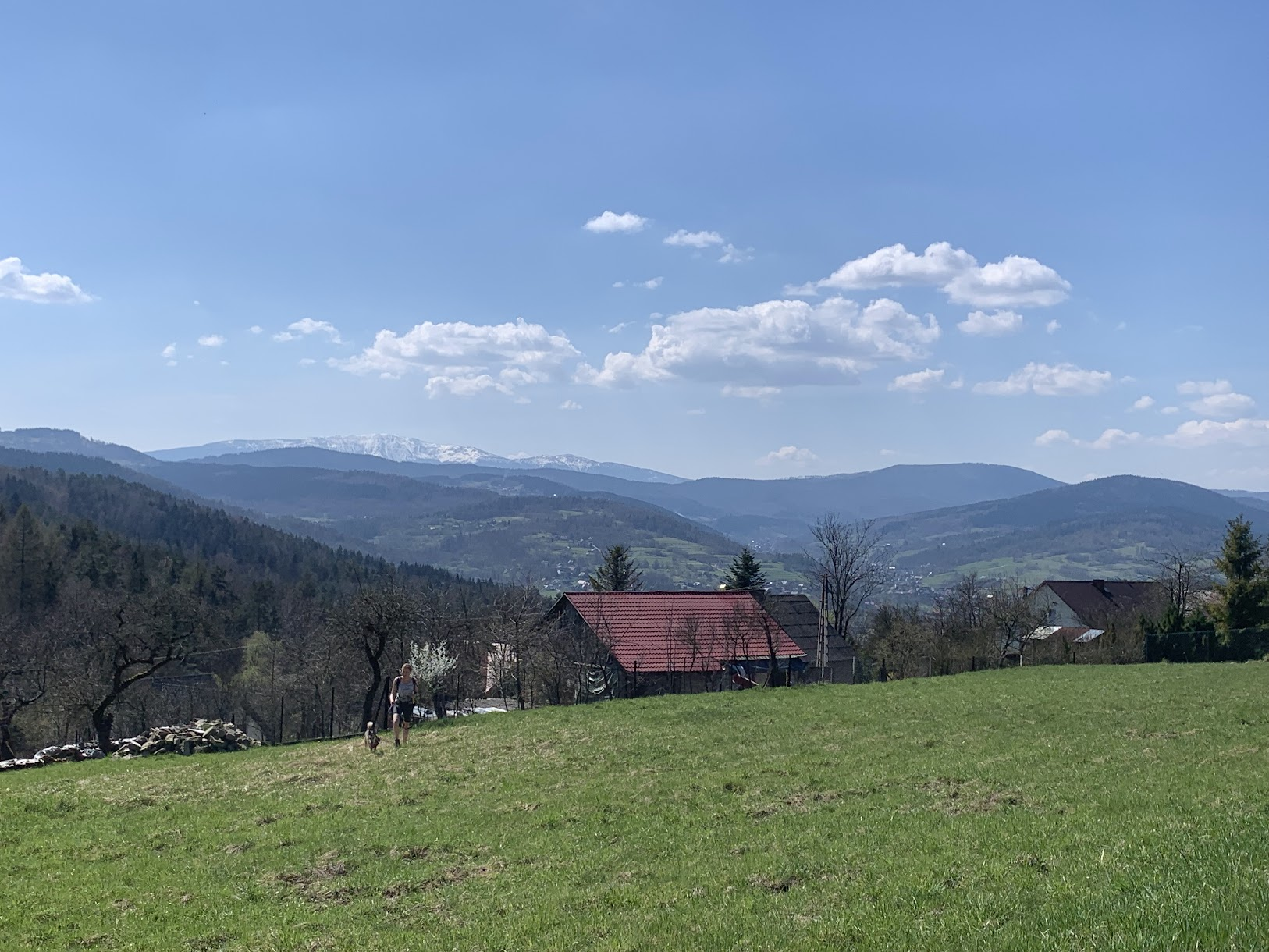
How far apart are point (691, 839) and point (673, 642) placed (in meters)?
33.3

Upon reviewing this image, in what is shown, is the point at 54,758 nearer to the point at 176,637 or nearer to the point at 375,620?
the point at 176,637

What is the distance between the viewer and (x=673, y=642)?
46719 mm

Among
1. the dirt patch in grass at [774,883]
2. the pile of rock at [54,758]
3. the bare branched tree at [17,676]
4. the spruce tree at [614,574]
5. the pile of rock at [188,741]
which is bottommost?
the bare branched tree at [17,676]

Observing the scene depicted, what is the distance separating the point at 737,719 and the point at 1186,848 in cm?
1659

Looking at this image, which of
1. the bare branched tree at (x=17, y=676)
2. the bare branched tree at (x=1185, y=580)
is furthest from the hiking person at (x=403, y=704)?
the bare branched tree at (x=1185, y=580)

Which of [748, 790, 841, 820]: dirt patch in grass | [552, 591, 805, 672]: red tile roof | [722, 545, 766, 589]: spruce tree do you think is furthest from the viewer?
[722, 545, 766, 589]: spruce tree

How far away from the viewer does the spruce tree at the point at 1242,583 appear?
1912 inches

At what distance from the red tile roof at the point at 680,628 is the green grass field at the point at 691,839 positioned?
2056 centimetres

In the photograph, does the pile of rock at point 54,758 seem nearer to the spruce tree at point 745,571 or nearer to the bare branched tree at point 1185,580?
the spruce tree at point 745,571

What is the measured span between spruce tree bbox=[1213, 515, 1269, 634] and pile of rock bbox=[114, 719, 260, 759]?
147 feet

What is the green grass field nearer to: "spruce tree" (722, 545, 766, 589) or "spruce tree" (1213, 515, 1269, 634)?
"spruce tree" (1213, 515, 1269, 634)

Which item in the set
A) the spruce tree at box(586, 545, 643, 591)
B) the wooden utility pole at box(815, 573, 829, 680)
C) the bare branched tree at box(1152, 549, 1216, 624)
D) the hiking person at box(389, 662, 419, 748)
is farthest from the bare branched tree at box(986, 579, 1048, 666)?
the hiking person at box(389, 662, 419, 748)

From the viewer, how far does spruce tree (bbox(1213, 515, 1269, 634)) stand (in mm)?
48562

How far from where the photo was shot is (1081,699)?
2589 cm
